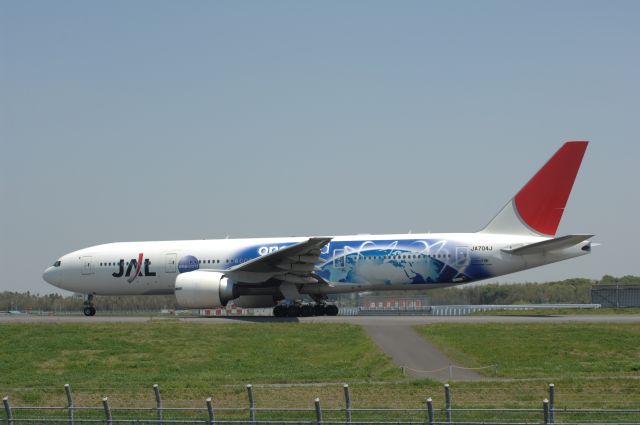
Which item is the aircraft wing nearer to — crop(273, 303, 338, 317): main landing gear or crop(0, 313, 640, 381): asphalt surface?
crop(273, 303, 338, 317): main landing gear

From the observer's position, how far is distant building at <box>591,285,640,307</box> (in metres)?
47.4

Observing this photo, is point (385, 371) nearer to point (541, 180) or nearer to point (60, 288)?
point (541, 180)

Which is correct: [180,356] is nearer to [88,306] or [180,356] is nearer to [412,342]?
[412,342]

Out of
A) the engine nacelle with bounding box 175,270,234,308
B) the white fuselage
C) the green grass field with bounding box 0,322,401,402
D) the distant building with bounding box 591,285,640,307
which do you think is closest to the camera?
the green grass field with bounding box 0,322,401,402

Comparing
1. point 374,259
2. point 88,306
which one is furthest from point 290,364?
point 88,306

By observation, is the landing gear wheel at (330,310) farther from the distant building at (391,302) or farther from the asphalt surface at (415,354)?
the distant building at (391,302)

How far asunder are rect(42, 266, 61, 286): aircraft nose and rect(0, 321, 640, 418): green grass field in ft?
29.4

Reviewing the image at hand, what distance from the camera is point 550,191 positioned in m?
36.2

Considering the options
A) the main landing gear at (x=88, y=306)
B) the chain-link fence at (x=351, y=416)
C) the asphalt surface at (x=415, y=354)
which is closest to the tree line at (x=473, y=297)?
the main landing gear at (x=88, y=306)

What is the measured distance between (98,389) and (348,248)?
1781cm

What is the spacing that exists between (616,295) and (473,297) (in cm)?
1413

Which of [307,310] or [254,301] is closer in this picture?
[307,310]

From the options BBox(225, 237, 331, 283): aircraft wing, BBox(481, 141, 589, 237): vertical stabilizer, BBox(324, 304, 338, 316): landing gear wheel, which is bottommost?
BBox(324, 304, 338, 316): landing gear wheel

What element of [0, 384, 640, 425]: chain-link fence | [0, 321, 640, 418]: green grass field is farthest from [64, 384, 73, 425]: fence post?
[0, 321, 640, 418]: green grass field
